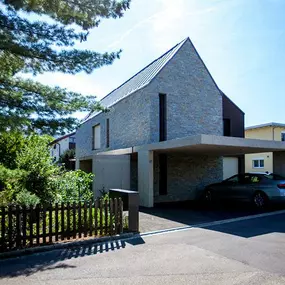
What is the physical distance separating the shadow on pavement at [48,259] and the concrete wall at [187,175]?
317 inches

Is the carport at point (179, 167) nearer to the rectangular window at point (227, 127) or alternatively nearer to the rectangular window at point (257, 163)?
the rectangular window at point (227, 127)

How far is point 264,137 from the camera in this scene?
82.5 ft

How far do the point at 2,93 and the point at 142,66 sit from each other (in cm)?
1406

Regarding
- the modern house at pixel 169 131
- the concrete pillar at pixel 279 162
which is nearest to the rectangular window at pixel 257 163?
the modern house at pixel 169 131

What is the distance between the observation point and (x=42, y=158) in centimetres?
931

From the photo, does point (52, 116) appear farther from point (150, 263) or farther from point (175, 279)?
point (175, 279)

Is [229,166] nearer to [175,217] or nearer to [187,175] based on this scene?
[187,175]

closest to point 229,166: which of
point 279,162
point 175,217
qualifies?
point 279,162

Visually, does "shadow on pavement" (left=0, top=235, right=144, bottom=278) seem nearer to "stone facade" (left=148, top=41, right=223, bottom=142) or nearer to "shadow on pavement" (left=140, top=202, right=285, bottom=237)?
"shadow on pavement" (left=140, top=202, right=285, bottom=237)

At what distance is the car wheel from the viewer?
1134 cm

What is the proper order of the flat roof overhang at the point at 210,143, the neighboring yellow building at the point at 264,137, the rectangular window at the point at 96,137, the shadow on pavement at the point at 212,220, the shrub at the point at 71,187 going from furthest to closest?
the neighboring yellow building at the point at 264,137 < the rectangular window at the point at 96,137 < the flat roof overhang at the point at 210,143 < the shrub at the point at 71,187 < the shadow on pavement at the point at 212,220

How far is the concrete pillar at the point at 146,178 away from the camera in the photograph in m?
11.8

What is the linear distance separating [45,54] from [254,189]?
9.27 metres

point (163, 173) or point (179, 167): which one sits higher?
point (179, 167)
